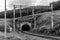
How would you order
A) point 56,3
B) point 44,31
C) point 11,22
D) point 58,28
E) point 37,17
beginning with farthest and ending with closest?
1. point 56,3
2. point 37,17
3. point 11,22
4. point 44,31
5. point 58,28

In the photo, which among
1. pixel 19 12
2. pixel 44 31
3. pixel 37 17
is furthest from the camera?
pixel 19 12

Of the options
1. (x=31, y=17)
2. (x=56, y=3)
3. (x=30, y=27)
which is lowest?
(x=30, y=27)

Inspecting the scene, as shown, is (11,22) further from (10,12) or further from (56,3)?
(56,3)

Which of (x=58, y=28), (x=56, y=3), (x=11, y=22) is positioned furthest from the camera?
(x=56, y=3)

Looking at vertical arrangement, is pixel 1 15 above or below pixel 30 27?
above

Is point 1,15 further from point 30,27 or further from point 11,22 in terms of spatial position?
point 30,27

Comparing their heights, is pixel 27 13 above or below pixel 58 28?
above

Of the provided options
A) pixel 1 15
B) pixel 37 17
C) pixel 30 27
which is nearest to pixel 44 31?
pixel 30 27

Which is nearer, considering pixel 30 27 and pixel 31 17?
pixel 30 27

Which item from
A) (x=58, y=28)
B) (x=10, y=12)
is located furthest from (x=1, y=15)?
(x=58, y=28)
